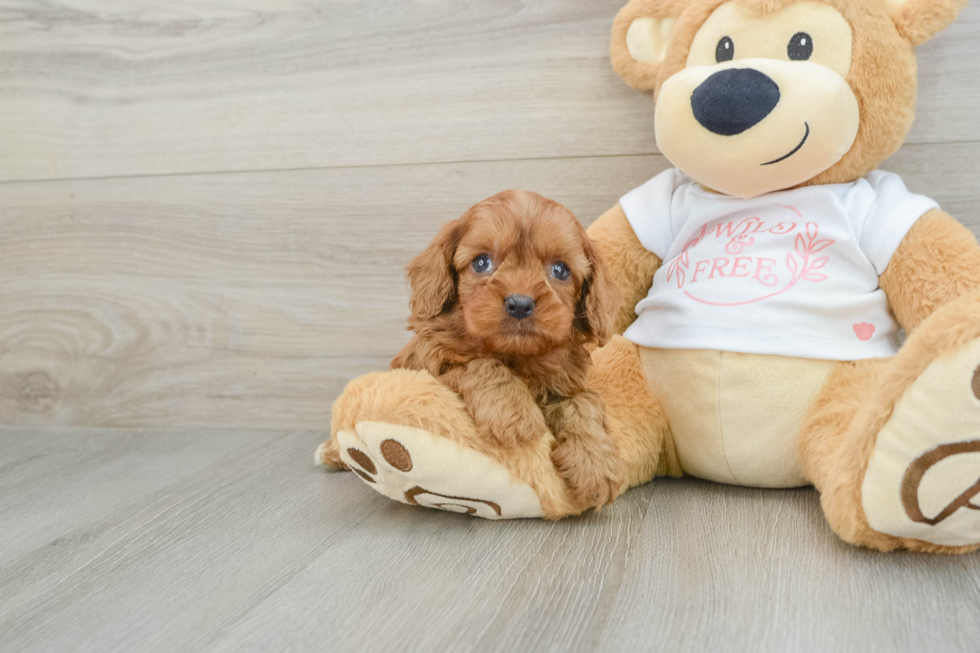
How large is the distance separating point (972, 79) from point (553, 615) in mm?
998

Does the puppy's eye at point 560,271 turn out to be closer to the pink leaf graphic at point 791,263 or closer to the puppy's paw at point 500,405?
the puppy's paw at point 500,405

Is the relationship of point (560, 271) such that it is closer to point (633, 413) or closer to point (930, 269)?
point (633, 413)

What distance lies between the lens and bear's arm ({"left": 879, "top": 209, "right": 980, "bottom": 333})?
885 millimetres

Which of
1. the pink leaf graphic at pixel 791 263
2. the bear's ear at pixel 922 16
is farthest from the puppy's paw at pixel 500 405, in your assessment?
the bear's ear at pixel 922 16

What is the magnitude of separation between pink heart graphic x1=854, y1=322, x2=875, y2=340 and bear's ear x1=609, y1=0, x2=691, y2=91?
17.1 inches

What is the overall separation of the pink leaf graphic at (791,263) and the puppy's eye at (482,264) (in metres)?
0.39

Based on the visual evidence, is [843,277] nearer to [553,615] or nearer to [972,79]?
[972,79]

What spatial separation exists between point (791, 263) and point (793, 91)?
0.68 feet

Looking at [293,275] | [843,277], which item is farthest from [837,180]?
[293,275]

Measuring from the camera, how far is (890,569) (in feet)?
2.43

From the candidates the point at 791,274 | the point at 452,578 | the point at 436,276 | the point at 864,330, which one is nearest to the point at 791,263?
the point at 791,274

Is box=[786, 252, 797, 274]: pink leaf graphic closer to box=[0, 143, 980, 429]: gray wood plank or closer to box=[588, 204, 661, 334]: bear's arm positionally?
box=[588, 204, 661, 334]: bear's arm

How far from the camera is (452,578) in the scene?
763mm

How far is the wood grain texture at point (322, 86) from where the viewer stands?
1242 millimetres
